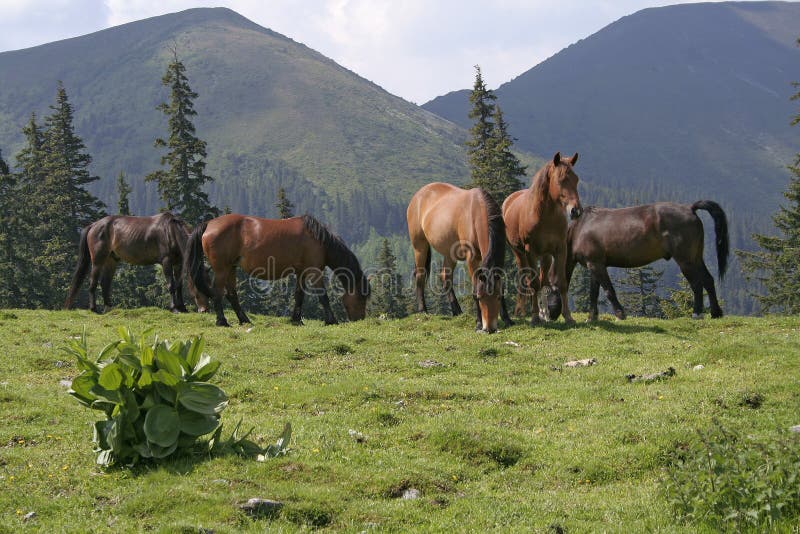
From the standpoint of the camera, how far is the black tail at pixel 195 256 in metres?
20.1

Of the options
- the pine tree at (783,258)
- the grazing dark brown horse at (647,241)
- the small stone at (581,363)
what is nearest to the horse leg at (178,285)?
the grazing dark brown horse at (647,241)

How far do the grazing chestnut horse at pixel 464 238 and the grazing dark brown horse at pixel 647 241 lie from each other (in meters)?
3.21

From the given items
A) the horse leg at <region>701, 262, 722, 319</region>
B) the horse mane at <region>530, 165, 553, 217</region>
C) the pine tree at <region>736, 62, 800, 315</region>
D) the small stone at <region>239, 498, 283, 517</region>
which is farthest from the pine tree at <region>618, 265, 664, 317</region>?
the small stone at <region>239, 498, 283, 517</region>

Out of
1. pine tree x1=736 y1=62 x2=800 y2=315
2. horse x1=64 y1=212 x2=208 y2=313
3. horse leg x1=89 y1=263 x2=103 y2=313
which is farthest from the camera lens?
pine tree x1=736 y1=62 x2=800 y2=315

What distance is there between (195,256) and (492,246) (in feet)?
28.3

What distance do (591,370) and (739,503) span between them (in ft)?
21.7

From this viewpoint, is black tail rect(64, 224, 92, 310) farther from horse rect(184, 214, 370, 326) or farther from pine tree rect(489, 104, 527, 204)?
pine tree rect(489, 104, 527, 204)

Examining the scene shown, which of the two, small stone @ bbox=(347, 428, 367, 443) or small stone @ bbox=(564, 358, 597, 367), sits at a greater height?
small stone @ bbox=(564, 358, 597, 367)

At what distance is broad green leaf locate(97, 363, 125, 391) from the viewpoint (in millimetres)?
8320

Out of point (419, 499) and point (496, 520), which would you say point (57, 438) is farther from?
point (496, 520)

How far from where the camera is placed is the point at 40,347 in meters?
16.2

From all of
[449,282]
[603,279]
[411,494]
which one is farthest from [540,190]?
[411,494]

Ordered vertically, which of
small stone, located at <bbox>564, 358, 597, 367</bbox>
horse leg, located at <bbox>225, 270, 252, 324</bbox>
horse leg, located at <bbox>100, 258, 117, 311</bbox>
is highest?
horse leg, located at <bbox>100, 258, 117, 311</bbox>

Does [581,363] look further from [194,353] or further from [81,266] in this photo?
[81,266]
